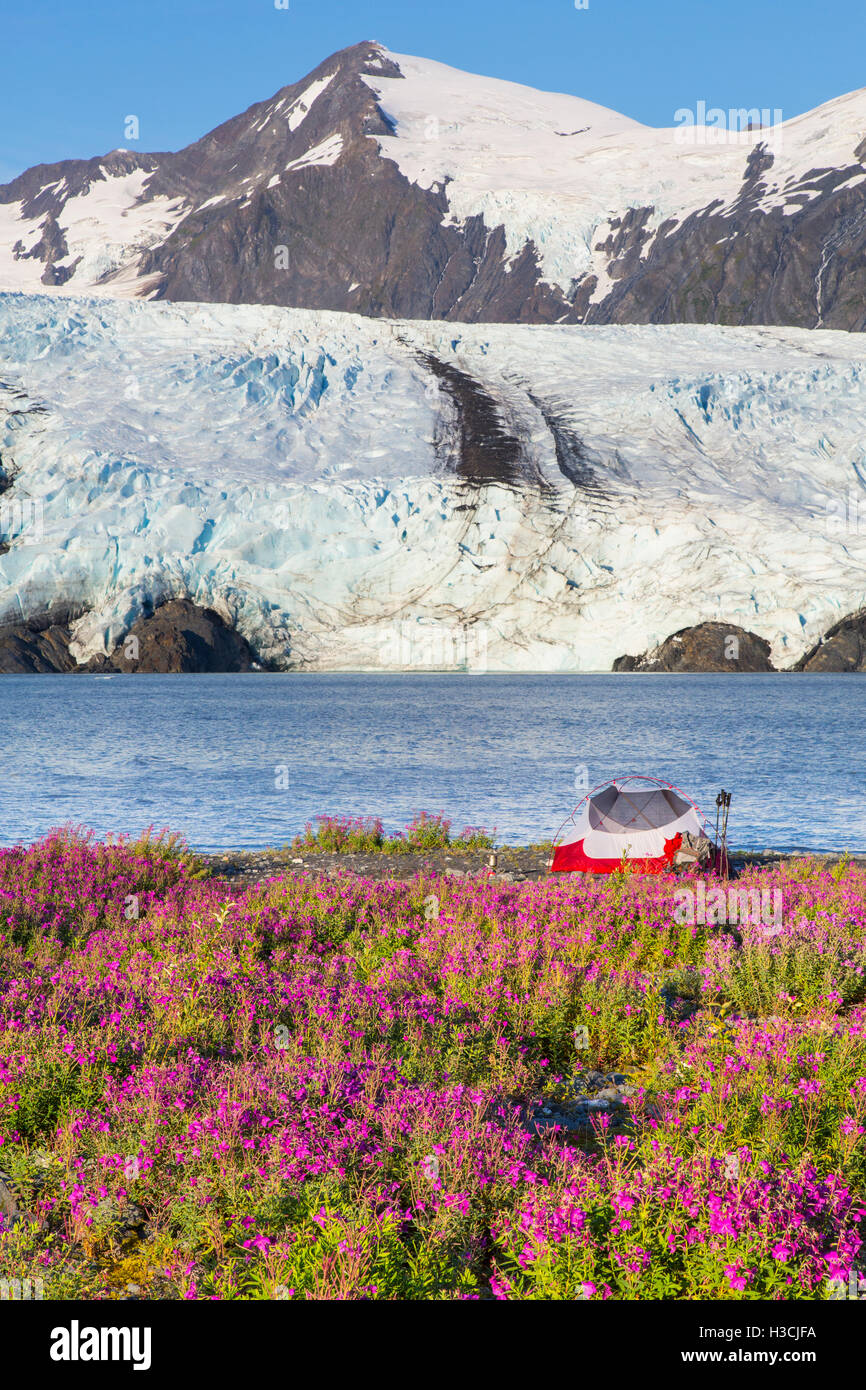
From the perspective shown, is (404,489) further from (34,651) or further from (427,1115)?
(427,1115)

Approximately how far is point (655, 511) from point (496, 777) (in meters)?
41.2

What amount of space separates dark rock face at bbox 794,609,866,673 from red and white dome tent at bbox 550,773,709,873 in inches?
1904

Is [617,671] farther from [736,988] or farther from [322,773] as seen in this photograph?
[736,988]

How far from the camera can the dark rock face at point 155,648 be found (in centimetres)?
6444

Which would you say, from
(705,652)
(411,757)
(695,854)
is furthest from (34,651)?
(695,854)

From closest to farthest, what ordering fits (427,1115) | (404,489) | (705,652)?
(427,1115) → (705,652) → (404,489)

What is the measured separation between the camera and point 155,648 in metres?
66.6

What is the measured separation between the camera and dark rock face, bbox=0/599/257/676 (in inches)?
2537

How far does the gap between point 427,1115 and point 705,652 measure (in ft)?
200

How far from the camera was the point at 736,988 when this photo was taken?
7.06 metres

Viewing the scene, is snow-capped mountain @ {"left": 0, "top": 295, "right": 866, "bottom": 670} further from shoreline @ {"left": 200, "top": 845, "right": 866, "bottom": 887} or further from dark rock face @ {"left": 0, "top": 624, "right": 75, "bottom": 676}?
shoreline @ {"left": 200, "top": 845, "right": 866, "bottom": 887}

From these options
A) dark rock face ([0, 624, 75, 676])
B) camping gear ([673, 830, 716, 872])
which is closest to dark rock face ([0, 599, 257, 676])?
dark rock face ([0, 624, 75, 676])

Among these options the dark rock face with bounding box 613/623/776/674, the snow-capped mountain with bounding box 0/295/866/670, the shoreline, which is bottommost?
the shoreline

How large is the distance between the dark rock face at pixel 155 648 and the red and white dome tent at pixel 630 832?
5243cm
